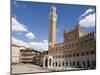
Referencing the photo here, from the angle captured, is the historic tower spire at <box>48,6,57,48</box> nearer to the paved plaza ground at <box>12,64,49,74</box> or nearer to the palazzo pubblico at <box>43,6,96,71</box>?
the palazzo pubblico at <box>43,6,96,71</box>

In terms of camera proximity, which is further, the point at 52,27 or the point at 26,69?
the point at 52,27

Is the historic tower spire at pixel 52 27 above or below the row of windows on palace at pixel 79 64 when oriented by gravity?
above

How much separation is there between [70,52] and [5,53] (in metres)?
0.82

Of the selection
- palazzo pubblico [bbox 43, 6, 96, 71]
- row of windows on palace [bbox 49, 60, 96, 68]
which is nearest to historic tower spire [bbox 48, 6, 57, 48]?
palazzo pubblico [bbox 43, 6, 96, 71]

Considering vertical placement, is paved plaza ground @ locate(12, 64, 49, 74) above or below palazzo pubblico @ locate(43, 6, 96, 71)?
below

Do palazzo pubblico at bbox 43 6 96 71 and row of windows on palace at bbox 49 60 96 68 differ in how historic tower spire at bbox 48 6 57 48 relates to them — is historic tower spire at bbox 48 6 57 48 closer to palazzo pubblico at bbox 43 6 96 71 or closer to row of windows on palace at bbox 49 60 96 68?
palazzo pubblico at bbox 43 6 96 71

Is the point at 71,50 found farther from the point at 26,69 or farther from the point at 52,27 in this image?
the point at 26,69

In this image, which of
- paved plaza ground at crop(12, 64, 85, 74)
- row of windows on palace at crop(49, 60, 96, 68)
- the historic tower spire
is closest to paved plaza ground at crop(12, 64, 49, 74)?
paved plaza ground at crop(12, 64, 85, 74)

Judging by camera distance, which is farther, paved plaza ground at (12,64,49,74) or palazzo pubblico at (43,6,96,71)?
palazzo pubblico at (43,6,96,71)

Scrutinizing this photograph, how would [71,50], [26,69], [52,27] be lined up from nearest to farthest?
[26,69]
[52,27]
[71,50]

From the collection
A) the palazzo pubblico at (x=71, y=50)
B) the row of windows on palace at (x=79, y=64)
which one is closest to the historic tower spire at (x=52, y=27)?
the palazzo pubblico at (x=71, y=50)

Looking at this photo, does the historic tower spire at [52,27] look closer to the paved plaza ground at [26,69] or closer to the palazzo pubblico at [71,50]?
the palazzo pubblico at [71,50]

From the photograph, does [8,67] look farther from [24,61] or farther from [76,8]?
[76,8]

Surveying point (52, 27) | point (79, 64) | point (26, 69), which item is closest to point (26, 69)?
point (26, 69)
